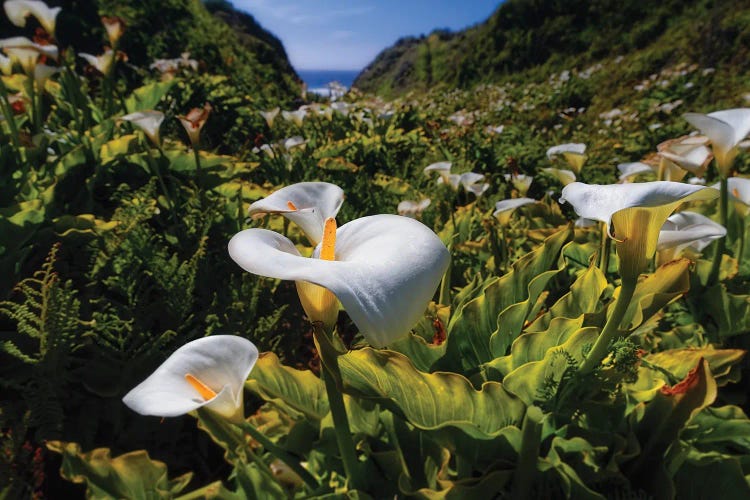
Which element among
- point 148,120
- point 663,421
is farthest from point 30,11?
point 663,421

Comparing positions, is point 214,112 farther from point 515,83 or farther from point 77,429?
point 515,83

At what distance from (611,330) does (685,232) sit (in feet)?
1.20

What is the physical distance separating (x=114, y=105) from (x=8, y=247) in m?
1.66

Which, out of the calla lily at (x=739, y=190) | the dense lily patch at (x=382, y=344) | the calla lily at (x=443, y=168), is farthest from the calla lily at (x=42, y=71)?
the calla lily at (x=739, y=190)

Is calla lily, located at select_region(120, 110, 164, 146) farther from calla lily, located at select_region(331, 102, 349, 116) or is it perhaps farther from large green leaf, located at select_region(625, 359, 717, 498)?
calla lily, located at select_region(331, 102, 349, 116)

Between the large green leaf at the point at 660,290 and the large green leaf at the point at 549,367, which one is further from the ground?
the large green leaf at the point at 660,290

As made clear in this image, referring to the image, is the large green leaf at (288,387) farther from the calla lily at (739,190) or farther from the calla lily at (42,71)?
the calla lily at (42,71)

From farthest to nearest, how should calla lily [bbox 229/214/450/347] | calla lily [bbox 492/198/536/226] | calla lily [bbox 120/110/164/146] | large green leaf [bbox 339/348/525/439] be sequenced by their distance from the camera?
calla lily [bbox 120/110/164/146], calla lily [bbox 492/198/536/226], large green leaf [bbox 339/348/525/439], calla lily [bbox 229/214/450/347]

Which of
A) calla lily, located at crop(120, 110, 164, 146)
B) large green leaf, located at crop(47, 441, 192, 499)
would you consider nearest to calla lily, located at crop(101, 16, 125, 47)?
calla lily, located at crop(120, 110, 164, 146)

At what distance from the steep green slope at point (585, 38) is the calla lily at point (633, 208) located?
39.2 ft

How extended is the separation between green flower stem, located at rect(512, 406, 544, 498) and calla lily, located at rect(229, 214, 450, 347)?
372 mm

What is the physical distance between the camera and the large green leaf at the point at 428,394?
2.60 ft

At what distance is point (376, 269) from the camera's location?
1.68 feet

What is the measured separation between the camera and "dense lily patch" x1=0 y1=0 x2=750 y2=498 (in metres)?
0.68
